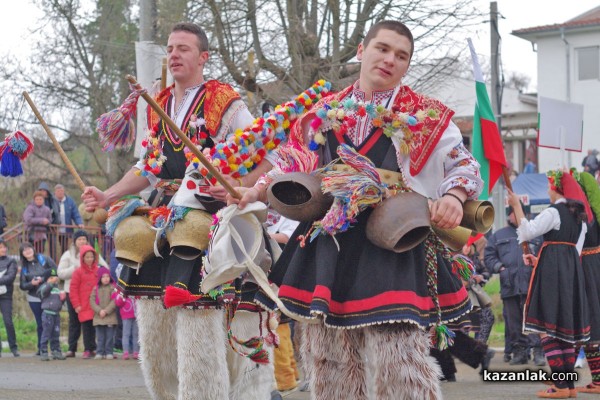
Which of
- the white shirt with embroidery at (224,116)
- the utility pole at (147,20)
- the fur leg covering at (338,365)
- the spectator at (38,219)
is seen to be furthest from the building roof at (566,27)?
the fur leg covering at (338,365)

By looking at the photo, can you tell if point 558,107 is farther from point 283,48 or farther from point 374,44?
point 283,48

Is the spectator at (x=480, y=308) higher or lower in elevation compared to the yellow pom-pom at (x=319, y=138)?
lower

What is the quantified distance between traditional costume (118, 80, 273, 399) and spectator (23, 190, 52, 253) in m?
12.3

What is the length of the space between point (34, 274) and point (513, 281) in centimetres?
647

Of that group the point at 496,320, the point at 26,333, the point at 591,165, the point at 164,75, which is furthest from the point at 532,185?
the point at 164,75

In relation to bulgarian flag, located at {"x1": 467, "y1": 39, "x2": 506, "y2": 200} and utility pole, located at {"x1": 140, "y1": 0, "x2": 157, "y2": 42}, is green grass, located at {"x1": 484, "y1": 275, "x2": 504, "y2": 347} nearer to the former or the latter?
utility pole, located at {"x1": 140, "y1": 0, "x2": 157, "y2": 42}

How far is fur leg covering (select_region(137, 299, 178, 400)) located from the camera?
6.23 meters

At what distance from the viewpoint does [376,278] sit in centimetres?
476

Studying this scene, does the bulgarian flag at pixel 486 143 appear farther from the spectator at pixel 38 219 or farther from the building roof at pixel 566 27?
the building roof at pixel 566 27

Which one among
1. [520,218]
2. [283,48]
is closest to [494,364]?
[520,218]

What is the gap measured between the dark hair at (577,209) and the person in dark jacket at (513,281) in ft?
9.23

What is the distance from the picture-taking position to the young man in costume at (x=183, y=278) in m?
6.00

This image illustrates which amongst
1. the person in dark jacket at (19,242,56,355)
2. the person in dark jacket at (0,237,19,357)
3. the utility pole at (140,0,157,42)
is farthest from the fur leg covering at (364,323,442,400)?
the person in dark jacket at (0,237,19,357)

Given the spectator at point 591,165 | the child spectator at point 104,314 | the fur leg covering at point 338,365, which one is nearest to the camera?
the fur leg covering at point 338,365
